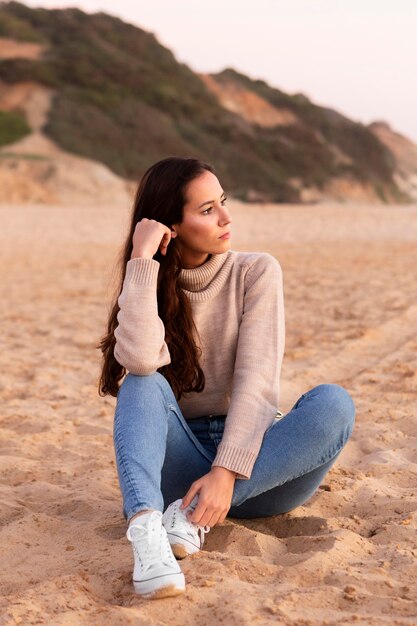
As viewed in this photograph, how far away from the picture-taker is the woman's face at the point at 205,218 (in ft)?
9.16

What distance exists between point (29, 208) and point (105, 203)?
3.09m

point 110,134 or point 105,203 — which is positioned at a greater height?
point 110,134

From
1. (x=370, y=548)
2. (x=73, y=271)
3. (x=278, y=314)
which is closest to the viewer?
(x=370, y=548)

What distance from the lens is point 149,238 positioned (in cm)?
277

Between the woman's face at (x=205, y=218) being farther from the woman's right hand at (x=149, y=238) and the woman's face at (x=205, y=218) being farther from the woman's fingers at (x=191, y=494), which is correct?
the woman's fingers at (x=191, y=494)

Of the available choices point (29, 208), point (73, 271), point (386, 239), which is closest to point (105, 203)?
point (29, 208)

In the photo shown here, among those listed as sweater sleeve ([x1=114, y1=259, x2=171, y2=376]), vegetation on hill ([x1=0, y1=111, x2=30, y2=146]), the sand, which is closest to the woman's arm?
sweater sleeve ([x1=114, y1=259, x2=171, y2=376])

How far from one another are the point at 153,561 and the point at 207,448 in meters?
0.70

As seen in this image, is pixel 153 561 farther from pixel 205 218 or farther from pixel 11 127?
pixel 11 127

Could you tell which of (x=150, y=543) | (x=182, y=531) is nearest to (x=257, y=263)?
(x=182, y=531)

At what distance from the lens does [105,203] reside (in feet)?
72.1

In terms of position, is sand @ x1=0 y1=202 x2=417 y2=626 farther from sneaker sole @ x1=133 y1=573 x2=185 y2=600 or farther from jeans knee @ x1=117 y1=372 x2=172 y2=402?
jeans knee @ x1=117 y1=372 x2=172 y2=402

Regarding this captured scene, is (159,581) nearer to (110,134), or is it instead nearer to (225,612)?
(225,612)

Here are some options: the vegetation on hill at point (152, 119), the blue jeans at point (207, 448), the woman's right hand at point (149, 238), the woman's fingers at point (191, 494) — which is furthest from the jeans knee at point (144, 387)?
the vegetation on hill at point (152, 119)
